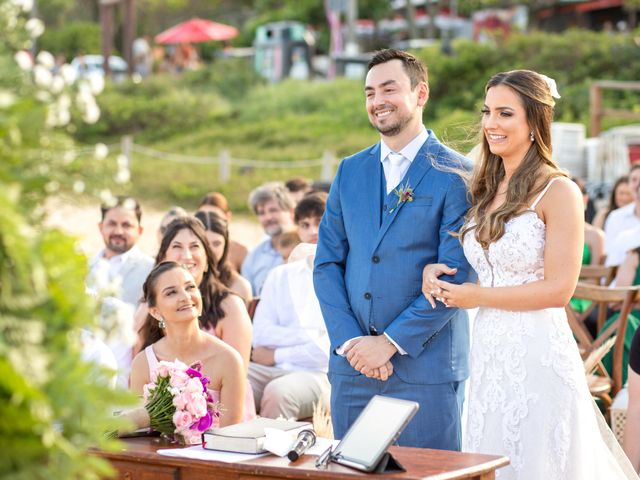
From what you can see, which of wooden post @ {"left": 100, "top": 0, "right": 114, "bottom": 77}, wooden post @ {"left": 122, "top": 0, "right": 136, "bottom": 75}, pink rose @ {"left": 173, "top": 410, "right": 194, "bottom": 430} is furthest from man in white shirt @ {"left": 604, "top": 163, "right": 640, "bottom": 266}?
wooden post @ {"left": 122, "top": 0, "right": 136, "bottom": 75}

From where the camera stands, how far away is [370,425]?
12.2 ft

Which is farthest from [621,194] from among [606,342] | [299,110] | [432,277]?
[299,110]

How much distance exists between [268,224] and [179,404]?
451cm

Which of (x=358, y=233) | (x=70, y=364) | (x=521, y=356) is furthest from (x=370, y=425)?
(x=70, y=364)

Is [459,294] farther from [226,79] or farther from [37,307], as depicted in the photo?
[226,79]

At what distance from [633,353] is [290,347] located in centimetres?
278

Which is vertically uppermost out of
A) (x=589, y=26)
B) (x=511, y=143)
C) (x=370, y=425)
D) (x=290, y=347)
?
(x=589, y=26)

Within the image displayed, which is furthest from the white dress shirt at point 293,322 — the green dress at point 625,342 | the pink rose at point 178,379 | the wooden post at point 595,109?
the wooden post at point 595,109

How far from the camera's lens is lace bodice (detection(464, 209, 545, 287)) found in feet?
14.2

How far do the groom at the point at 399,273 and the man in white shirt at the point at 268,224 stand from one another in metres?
3.78

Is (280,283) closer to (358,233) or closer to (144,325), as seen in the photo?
(144,325)

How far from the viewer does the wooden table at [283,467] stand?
3.57 meters

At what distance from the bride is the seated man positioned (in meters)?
2.32

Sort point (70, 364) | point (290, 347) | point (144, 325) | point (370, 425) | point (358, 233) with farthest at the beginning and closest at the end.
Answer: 1. point (290, 347)
2. point (144, 325)
3. point (358, 233)
4. point (370, 425)
5. point (70, 364)
